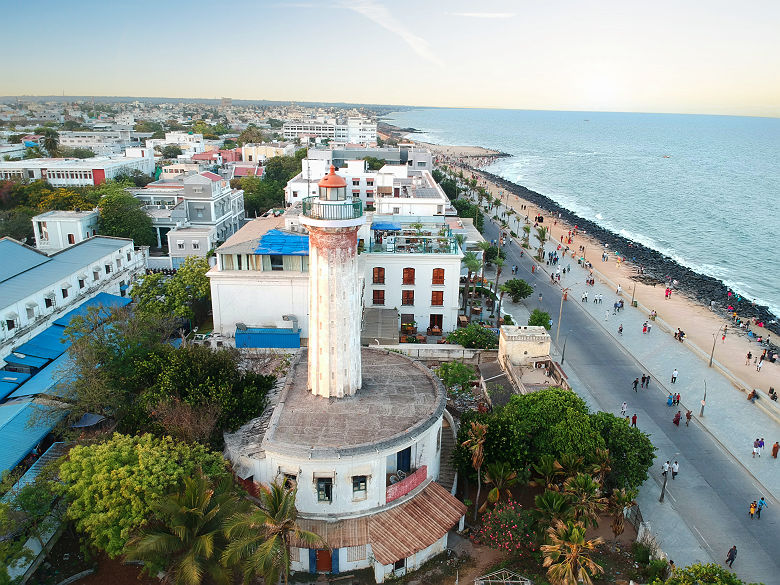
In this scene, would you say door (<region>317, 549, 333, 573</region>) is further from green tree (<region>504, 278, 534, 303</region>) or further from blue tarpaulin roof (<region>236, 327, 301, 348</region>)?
green tree (<region>504, 278, 534, 303</region>)

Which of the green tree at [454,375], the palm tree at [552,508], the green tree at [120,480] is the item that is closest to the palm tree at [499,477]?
the palm tree at [552,508]

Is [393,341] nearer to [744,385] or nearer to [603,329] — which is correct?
[603,329]

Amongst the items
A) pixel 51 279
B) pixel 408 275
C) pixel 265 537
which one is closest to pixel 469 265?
pixel 408 275

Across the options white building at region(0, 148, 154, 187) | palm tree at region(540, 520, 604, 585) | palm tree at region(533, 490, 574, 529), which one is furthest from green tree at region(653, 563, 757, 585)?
white building at region(0, 148, 154, 187)

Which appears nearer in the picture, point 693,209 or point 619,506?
point 619,506

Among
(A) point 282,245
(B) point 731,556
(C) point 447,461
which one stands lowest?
(B) point 731,556

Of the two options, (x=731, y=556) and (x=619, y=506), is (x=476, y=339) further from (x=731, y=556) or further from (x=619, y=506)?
(x=731, y=556)
